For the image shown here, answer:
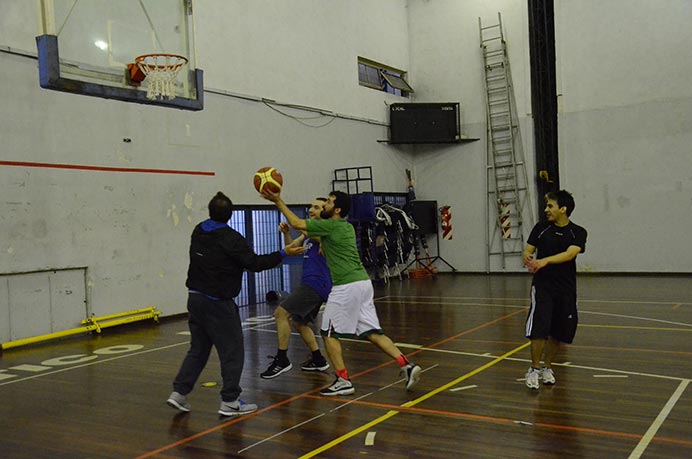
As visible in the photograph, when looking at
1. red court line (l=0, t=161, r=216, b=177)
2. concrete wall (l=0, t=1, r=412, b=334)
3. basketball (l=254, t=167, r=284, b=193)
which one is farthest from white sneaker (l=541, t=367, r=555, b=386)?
red court line (l=0, t=161, r=216, b=177)

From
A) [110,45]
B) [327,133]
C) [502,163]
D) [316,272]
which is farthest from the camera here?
[502,163]

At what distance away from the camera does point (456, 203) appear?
18391mm

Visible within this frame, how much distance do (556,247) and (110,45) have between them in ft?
21.7

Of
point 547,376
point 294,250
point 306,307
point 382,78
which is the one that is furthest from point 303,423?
point 382,78

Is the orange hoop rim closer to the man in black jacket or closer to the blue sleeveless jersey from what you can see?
the blue sleeveless jersey

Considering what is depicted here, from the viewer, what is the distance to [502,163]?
17734 millimetres

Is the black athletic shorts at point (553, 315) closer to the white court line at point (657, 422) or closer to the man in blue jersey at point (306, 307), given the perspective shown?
the white court line at point (657, 422)

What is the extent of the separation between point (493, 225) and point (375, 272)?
3816 mm

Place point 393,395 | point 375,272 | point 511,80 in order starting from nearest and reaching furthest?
point 393,395 < point 375,272 < point 511,80

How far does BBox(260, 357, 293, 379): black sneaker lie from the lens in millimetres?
6680

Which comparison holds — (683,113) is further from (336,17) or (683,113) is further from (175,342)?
(175,342)

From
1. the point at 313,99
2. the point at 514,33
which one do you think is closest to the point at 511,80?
the point at 514,33

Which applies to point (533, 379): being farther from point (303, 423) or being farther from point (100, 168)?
point (100, 168)

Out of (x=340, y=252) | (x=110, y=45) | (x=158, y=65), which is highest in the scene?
(x=110, y=45)
